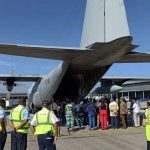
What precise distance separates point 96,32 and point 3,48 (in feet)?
14.5

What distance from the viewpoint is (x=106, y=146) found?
1113 centimetres

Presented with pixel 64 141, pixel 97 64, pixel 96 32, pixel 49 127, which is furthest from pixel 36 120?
pixel 97 64

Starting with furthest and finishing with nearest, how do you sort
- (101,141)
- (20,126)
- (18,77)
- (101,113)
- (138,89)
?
1. (138,89)
2. (18,77)
3. (101,113)
4. (101,141)
5. (20,126)

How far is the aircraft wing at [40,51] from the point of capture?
45.2 ft

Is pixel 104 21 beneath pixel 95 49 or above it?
above

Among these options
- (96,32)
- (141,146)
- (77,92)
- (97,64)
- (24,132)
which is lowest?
(141,146)

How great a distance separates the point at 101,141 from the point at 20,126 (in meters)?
5.17

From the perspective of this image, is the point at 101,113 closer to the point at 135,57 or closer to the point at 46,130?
the point at 135,57

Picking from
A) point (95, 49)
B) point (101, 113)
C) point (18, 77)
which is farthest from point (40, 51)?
point (18, 77)

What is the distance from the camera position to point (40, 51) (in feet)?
47.2

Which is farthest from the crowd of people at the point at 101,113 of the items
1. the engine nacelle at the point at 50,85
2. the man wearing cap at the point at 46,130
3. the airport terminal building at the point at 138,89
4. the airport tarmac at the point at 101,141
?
the airport terminal building at the point at 138,89

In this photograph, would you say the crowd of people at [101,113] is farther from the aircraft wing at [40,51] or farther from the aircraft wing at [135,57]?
the aircraft wing at [40,51]

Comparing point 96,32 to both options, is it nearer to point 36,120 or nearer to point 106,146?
point 106,146

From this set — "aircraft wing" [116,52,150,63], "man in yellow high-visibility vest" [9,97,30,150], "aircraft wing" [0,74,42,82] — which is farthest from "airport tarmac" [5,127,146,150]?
"aircraft wing" [0,74,42,82]
